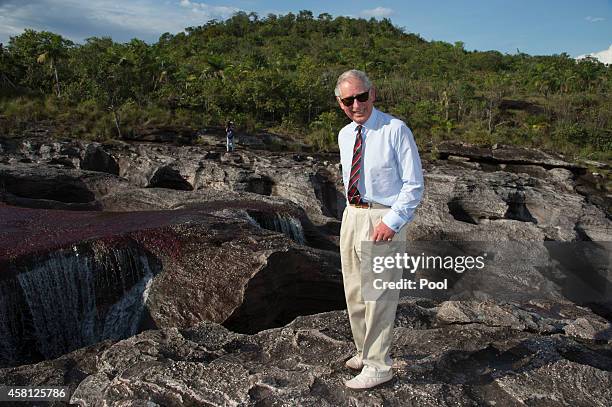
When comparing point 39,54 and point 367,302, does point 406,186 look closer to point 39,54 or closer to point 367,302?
point 367,302

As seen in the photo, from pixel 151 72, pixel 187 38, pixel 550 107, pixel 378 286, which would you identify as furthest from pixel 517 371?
pixel 187 38

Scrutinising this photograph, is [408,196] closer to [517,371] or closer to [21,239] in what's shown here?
[517,371]

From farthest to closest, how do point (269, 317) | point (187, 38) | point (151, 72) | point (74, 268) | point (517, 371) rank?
point (187, 38) < point (151, 72) < point (269, 317) < point (74, 268) < point (517, 371)

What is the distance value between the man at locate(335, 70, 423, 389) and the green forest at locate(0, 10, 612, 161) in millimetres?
21946

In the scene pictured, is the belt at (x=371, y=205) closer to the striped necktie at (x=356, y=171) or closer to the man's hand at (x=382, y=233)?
the striped necktie at (x=356, y=171)

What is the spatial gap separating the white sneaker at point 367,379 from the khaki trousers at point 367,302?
0.03 m

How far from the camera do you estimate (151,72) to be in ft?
102

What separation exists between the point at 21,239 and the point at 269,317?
12.7 feet

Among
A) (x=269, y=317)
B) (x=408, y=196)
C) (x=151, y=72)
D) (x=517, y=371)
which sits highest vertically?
(x=151, y=72)

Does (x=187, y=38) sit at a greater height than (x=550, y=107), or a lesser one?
greater

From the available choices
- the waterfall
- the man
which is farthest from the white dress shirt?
the waterfall

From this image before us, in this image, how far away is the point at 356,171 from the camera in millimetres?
3066

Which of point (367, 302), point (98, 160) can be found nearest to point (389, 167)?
point (367, 302)

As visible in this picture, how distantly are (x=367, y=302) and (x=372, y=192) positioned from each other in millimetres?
712
